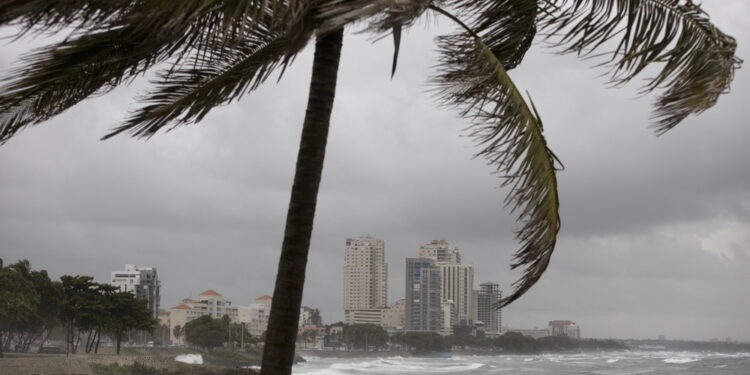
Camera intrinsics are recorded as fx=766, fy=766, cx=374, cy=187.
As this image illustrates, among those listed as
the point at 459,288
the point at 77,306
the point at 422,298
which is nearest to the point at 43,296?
the point at 77,306

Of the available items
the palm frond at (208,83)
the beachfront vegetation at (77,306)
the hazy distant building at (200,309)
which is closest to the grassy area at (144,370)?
the beachfront vegetation at (77,306)

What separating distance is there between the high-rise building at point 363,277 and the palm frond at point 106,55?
585 ft

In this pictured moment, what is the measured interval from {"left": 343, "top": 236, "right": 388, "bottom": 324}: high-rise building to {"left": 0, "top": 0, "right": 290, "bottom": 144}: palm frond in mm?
178284

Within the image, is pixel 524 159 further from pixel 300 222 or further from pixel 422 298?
pixel 422 298

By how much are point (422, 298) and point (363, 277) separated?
15966 mm

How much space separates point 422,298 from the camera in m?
179

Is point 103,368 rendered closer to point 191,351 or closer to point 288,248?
point 191,351

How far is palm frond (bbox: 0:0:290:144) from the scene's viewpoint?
3172mm

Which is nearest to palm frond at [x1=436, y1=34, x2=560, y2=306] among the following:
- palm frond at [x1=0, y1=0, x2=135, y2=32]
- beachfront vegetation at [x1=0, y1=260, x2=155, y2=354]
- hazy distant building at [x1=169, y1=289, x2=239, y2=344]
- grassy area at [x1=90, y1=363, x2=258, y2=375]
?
palm frond at [x1=0, y1=0, x2=135, y2=32]

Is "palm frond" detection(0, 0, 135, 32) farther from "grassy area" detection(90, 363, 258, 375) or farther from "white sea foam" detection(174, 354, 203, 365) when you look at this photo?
"white sea foam" detection(174, 354, 203, 365)

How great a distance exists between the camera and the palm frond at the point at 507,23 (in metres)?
4.71

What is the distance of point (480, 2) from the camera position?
4699mm

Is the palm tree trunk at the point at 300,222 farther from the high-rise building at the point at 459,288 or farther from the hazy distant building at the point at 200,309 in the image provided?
the high-rise building at the point at 459,288

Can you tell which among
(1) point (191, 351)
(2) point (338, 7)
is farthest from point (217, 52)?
(1) point (191, 351)
